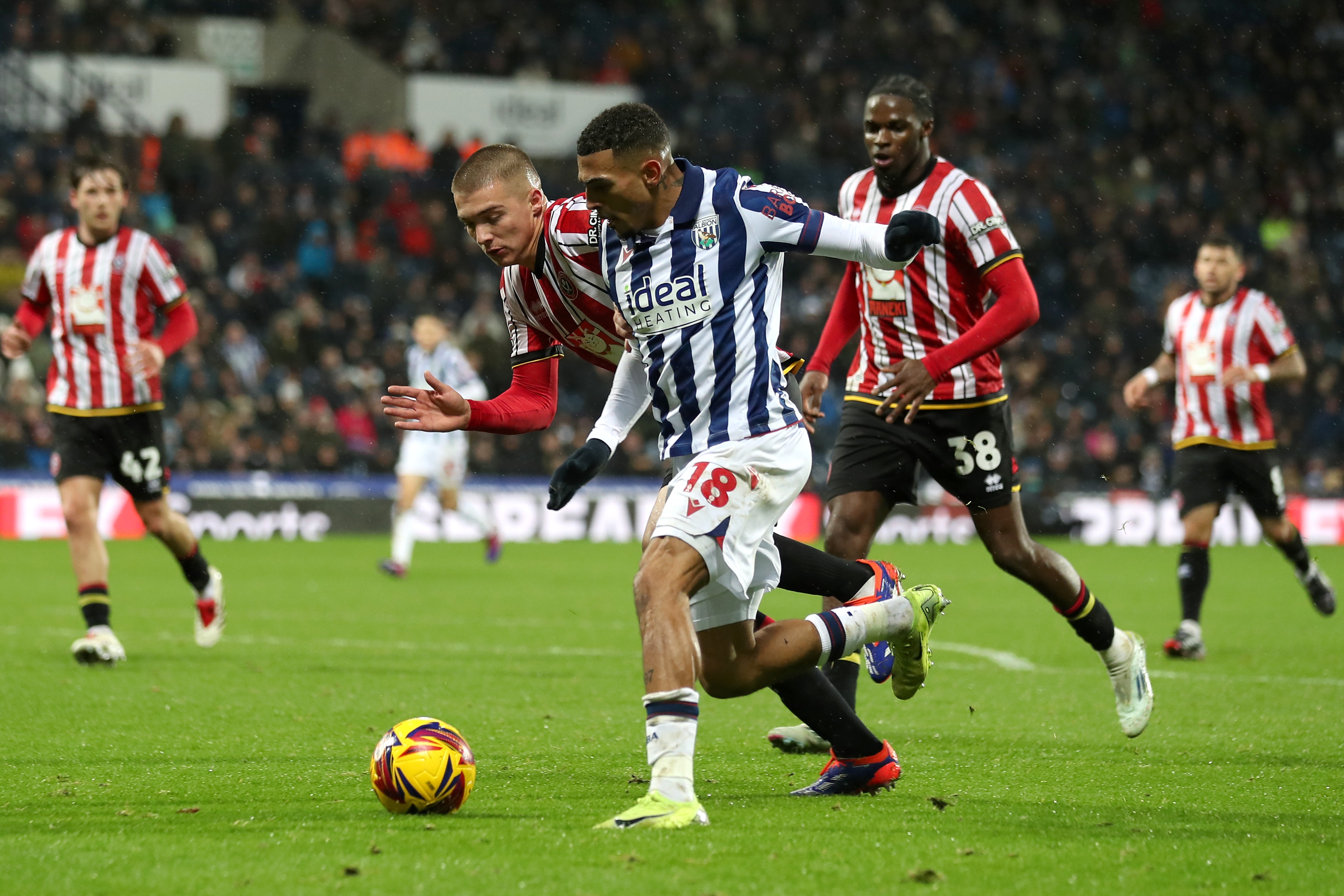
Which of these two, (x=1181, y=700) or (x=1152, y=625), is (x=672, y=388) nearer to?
(x=1181, y=700)

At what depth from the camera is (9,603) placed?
450 inches

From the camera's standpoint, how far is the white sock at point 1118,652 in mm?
5902

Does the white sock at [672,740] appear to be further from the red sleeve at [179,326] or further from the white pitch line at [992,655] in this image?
the red sleeve at [179,326]

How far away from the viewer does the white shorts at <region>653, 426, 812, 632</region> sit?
14.0 ft

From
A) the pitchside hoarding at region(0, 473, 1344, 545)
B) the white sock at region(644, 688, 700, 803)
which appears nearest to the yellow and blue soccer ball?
the white sock at region(644, 688, 700, 803)

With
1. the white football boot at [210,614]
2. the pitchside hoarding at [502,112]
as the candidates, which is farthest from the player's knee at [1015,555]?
the pitchside hoarding at [502,112]

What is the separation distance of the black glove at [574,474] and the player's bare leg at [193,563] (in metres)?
4.49

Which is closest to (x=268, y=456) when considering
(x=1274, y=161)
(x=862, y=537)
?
(x=862, y=537)

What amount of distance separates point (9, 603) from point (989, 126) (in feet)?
69.6

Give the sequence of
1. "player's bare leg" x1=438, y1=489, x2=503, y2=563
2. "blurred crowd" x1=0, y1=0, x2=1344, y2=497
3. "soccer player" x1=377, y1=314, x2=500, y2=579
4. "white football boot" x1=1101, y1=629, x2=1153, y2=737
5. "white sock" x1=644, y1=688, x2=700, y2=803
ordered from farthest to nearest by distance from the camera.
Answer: "blurred crowd" x1=0, y1=0, x2=1344, y2=497, "player's bare leg" x1=438, y1=489, x2=503, y2=563, "soccer player" x1=377, y1=314, x2=500, y2=579, "white football boot" x1=1101, y1=629, x2=1153, y2=737, "white sock" x1=644, y1=688, x2=700, y2=803

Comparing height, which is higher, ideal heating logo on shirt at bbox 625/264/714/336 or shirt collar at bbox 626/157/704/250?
shirt collar at bbox 626/157/704/250

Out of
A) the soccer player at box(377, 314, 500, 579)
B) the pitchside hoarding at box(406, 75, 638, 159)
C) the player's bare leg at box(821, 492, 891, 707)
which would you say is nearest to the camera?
the player's bare leg at box(821, 492, 891, 707)

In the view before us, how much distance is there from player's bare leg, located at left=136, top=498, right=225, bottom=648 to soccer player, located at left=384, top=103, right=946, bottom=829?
4335mm

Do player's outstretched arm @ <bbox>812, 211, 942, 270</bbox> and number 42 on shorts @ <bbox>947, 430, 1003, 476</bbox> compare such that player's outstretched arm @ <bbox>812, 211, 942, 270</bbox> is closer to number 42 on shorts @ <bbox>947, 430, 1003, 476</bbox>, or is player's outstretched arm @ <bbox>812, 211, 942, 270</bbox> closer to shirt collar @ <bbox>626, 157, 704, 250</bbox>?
shirt collar @ <bbox>626, 157, 704, 250</bbox>
